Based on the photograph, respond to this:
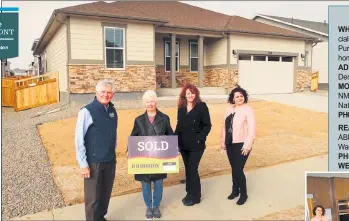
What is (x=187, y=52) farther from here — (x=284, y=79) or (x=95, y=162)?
(x=95, y=162)

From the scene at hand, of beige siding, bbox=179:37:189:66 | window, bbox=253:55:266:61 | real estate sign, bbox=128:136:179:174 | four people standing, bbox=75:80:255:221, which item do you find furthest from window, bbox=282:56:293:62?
real estate sign, bbox=128:136:179:174

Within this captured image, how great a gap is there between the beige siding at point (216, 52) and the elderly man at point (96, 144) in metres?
14.8

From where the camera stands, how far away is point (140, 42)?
14055 millimetres

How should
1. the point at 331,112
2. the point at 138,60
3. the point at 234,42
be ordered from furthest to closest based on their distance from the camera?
1. the point at 234,42
2. the point at 138,60
3. the point at 331,112

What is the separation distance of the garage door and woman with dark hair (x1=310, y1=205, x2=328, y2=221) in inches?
621

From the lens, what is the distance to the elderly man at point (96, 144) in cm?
331

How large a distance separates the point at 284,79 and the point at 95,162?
1798 centimetres

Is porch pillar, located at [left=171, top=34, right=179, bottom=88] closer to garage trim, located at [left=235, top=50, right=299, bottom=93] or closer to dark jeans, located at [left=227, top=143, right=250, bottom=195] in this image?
garage trim, located at [left=235, top=50, right=299, bottom=93]

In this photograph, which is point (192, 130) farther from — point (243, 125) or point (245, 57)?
point (245, 57)

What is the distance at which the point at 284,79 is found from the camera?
19.3 meters

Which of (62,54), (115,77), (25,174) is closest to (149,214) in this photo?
(25,174)

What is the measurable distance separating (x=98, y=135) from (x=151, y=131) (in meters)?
0.69

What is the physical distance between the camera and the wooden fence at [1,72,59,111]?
13.0m

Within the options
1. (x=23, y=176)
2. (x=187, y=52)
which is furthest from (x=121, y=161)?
(x=187, y=52)
